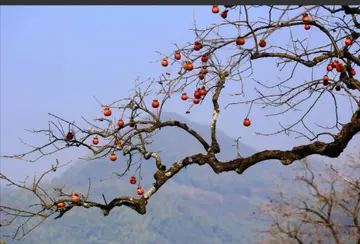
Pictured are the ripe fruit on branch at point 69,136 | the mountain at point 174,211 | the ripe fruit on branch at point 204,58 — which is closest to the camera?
the ripe fruit on branch at point 204,58

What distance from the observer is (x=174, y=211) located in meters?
175

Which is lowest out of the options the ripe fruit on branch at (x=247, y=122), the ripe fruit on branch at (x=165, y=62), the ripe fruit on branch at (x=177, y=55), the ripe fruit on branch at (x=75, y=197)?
the ripe fruit on branch at (x=75, y=197)

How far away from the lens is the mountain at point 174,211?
158875 millimetres

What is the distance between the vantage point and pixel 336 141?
14.3 feet

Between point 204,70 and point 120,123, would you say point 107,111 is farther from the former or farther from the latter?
point 204,70

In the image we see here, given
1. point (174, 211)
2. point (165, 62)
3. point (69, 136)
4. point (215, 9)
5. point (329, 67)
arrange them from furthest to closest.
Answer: point (174, 211), point (165, 62), point (69, 136), point (215, 9), point (329, 67)

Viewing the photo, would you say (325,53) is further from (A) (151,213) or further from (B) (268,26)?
(A) (151,213)

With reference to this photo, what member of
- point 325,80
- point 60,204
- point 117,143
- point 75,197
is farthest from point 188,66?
point 60,204

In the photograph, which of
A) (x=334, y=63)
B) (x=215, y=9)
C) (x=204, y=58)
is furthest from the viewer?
(x=204, y=58)

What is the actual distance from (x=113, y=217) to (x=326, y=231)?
570 feet

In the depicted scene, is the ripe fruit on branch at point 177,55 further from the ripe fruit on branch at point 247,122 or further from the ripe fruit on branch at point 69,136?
the ripe fruit on branch at point 69,136

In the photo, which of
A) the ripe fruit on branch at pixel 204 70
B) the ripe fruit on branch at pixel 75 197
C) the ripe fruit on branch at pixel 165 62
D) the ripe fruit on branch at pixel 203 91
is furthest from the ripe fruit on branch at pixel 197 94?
the ripe fruit on branch at pixel 75 197

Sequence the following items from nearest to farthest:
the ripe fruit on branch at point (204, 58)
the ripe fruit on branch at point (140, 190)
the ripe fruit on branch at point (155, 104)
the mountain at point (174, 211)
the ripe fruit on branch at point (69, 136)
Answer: the ripe fruit on branch at point (204, 58) → the ripe fruit on branch at point (69, 136) → the ripe fruit on branch at point (140, 190) → the ripe fruit on branch at point (155, 104) → the mountain at point (174, 211)

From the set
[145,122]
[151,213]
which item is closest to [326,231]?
[145,122]
